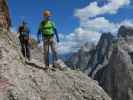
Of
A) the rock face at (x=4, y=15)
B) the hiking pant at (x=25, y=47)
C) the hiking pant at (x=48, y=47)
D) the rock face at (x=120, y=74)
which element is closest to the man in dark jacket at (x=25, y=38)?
the hiking pant at (x=25, y=47)

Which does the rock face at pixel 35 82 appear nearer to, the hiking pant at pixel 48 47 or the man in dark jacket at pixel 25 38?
the hiking pant at pixel 48 47

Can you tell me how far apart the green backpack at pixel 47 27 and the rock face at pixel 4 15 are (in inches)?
69.8

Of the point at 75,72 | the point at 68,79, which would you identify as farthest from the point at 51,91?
the point at 75,72

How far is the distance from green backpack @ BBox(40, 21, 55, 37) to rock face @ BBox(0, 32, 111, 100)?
1.64 metres

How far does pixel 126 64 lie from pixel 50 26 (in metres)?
123

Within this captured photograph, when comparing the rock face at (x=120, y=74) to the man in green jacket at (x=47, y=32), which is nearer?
the man in green jacket at (x=47, y=32)

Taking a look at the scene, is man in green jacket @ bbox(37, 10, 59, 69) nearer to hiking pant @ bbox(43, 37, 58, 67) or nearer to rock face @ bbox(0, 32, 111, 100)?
hiking pant @ bbox(43, 37, 58, 67)

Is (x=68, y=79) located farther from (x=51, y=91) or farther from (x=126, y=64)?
(x=126, y=64)

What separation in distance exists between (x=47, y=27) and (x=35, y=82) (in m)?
3.57

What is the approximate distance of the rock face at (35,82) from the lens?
1720 cm

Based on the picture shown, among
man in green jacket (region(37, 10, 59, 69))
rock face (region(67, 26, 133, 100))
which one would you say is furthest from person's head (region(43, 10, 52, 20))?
rock face (region(67, 26, 133, 100))

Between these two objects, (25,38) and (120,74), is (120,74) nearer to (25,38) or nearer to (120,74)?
(120,74)

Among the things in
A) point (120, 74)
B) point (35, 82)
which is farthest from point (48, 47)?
point (120, 74)

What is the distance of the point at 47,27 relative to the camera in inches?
840
